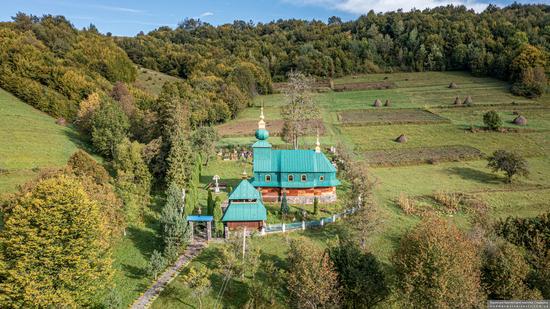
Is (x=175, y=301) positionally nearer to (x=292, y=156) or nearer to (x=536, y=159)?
(x=292, y=156)

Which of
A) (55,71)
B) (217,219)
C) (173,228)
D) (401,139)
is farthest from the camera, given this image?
(55,71)

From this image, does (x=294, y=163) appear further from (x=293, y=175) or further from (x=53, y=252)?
(x=53, y=252)

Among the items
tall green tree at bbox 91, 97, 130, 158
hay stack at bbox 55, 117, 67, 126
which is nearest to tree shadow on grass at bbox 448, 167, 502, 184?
tall green tree at bbox 91, 97, 130, 158

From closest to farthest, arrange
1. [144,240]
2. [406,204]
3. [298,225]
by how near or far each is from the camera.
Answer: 1. [144,240]
2. [298,225]
3. [406,204]

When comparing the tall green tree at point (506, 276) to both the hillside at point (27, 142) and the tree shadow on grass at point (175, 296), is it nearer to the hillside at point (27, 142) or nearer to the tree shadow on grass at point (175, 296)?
the tree shadow on grass at point (175, 296)

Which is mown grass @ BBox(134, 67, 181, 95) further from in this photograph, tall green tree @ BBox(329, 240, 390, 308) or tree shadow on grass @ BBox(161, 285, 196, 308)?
tall green tree @ BBox(329, 240, 390, 308)

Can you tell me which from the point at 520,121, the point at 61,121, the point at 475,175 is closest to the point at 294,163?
the point at 475,175

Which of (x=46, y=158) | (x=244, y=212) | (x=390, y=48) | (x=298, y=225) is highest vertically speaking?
(x=390, y=48)
